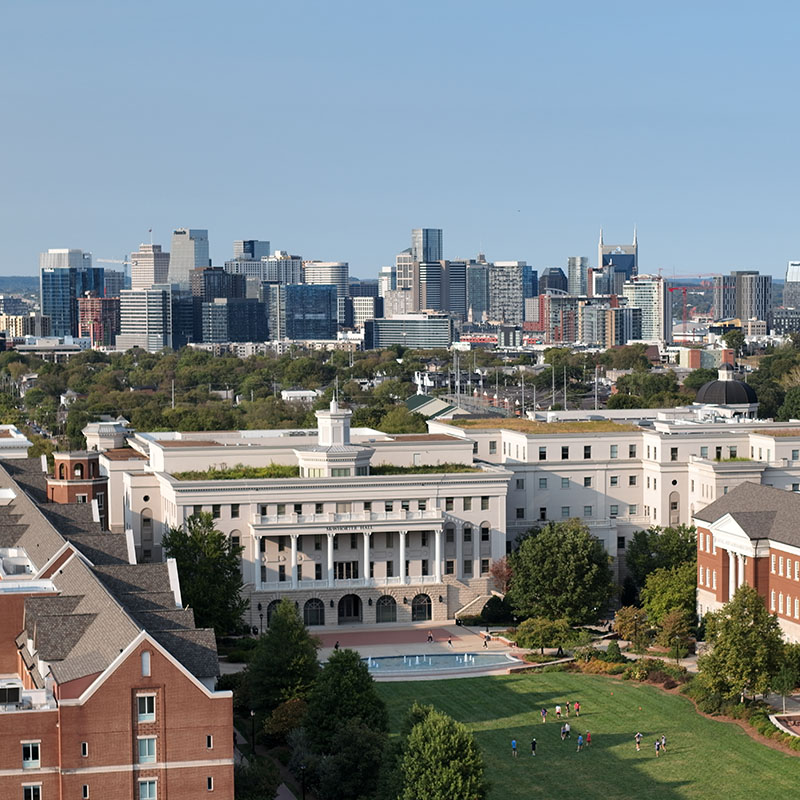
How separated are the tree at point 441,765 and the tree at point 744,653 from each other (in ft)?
63.7

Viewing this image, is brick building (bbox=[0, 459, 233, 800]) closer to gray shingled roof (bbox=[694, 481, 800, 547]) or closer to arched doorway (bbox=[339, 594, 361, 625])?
gray shingled roof (bbox=[694, 481, 800, 547])

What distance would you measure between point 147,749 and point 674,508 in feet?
194

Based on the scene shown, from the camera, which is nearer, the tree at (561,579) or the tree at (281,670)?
the tree at (281,670)

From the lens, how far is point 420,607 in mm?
99125

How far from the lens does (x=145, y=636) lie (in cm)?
5422

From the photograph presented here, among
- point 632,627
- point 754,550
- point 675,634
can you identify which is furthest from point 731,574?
point 632,627

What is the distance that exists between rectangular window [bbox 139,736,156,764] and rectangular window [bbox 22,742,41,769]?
10.1 ft

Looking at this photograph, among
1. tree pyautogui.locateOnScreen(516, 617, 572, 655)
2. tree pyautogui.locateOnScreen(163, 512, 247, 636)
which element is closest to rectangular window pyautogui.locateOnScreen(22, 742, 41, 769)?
tree pyautogui.locateOnScreen(163, 512, 247, 636)

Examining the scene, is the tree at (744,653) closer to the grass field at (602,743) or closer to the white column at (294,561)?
the grass field at (602,743)

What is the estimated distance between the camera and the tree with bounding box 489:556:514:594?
321 ft

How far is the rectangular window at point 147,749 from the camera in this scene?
179ft

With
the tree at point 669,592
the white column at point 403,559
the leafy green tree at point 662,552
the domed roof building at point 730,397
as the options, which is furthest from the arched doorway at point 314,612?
the domed roof building at point 730,397

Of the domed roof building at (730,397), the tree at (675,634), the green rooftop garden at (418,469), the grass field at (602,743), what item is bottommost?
the grass field at (602,743)

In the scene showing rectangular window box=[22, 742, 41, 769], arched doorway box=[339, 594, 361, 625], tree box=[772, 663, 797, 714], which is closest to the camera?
rectangular window box=[22, 742, 41, 769]
